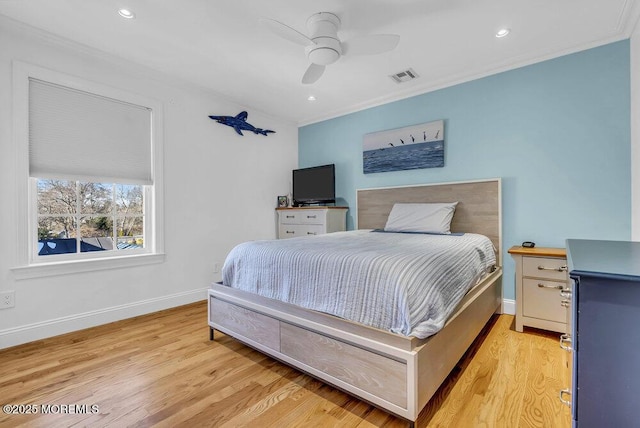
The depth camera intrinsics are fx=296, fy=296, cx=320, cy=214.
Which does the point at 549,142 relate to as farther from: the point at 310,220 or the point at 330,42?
the point at 310,220

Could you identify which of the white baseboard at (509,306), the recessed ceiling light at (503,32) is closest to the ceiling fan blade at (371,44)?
the recessed ceiling light at (503,32)

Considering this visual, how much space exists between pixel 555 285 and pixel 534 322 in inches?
13.6

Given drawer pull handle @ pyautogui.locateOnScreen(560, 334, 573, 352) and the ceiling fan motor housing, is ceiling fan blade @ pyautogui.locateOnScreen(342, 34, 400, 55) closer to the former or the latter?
the ceiling fan motor housing

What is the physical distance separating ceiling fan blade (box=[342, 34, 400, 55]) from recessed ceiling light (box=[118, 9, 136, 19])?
1.50 meters

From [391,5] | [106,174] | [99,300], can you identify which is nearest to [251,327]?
[99,300]

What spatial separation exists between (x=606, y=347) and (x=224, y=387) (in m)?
1.75

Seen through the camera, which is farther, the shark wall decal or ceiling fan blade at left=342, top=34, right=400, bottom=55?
the shark wall decal

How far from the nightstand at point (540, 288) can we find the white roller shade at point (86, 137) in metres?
3.57

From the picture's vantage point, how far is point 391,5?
200 cm

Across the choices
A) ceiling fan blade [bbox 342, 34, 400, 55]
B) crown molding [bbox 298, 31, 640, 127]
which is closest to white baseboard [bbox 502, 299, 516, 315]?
crown molding [bbox 298, 31, 640, 127]

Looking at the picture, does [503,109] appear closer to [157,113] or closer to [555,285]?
[555,285]

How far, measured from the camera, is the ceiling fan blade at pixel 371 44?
2.00 m

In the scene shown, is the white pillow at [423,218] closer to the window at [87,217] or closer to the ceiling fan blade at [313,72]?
the ceiling fan blade at [313,72]

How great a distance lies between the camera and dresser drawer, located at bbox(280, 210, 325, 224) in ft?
12.5
